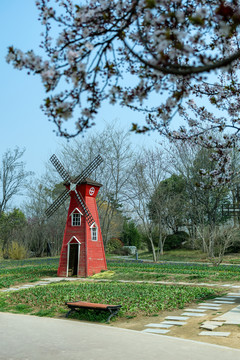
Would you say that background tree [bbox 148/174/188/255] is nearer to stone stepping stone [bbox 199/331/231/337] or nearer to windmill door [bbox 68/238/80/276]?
windmill door [bbox 68/238/80/276]

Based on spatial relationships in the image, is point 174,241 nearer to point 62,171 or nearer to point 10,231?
point 10,231

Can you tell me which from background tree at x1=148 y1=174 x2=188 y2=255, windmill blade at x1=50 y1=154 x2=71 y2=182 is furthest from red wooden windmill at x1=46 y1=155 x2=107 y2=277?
background tree at x1=148 y1=174 x2=188 y2=255

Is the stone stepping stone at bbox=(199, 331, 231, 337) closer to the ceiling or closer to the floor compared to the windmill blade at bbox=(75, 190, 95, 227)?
closer to the floor

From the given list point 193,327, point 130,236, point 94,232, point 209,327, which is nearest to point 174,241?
point 130,236

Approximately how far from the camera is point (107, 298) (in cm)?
977

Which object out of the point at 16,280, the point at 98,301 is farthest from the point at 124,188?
the point at 98,301

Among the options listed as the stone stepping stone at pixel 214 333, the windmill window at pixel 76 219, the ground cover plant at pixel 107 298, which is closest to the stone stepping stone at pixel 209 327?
the stone stepping stone at pixel 214 333

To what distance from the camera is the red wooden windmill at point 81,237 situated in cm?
1759

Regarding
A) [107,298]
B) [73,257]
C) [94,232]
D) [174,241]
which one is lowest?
[107,298]

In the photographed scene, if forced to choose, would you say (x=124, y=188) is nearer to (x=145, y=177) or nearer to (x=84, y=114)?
(x=145, y=177)

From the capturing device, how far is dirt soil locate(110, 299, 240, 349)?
19.7ft

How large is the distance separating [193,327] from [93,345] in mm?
2150

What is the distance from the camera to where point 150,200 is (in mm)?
25672

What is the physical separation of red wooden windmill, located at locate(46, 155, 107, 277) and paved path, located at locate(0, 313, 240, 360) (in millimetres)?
10288
